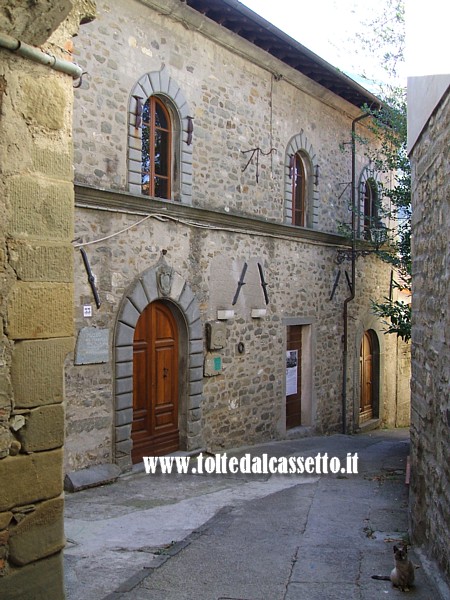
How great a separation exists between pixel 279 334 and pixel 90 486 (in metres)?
4.77

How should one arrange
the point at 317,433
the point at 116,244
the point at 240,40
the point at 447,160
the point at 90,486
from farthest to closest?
the point at 317,433, the point at 240,40, the point at 116,244, the point at 90,486, the point at 447,160

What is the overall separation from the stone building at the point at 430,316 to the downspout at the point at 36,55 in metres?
2.60

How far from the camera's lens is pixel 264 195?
10.4 m

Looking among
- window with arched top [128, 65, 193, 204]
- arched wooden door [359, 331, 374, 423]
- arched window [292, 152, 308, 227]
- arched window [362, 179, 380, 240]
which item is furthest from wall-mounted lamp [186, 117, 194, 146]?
arched wooden door [359, 331, 374, 423]

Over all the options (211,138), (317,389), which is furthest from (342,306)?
(211,138)

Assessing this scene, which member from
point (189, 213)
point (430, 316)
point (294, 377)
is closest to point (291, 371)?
point (294, 377)

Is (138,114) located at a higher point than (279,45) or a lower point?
lower

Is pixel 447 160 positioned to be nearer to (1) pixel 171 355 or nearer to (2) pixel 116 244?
(2) pixel 116 244

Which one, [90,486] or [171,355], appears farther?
[171,355]

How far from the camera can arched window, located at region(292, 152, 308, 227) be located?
37.9ft

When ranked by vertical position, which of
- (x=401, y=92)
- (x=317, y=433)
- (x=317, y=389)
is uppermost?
(x=401, y=92)

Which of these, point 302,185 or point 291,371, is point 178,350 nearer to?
point 291,371

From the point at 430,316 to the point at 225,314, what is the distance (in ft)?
15.8

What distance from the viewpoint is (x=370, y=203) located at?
14289mm
